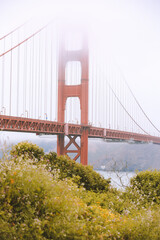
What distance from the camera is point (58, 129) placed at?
33.4 m

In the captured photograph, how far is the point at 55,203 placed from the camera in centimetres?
713

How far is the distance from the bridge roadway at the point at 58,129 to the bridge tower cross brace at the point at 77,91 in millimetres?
1344

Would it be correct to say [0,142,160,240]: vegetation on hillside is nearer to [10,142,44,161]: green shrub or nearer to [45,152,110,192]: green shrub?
[45,152,110,192]: green shrub

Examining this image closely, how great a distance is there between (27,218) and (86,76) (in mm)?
33315

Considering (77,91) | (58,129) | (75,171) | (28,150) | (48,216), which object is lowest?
(48,216)

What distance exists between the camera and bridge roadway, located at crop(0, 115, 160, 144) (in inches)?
1030

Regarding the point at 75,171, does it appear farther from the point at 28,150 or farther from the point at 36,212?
the point at 36,212

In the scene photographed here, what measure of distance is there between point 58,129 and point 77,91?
7983 millimetres

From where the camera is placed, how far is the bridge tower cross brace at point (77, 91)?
37.7 meters

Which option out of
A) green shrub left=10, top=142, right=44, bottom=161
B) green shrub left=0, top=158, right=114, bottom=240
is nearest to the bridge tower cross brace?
green shrub left=10, top=142, right=44, bottom=161

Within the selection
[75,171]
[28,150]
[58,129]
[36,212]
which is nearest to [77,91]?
[58,129]

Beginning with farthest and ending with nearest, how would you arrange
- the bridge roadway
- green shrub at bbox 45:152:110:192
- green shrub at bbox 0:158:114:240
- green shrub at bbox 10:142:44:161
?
the bridge roadway < green shrub at bbox 10:142:44:161 < green shrub at bbox 45:152:110:192 < green shrub at bbox 0:158:114:240

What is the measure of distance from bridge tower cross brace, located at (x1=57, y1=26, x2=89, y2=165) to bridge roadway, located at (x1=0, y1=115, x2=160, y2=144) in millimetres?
1344

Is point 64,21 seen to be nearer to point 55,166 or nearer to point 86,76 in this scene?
point 86,76
